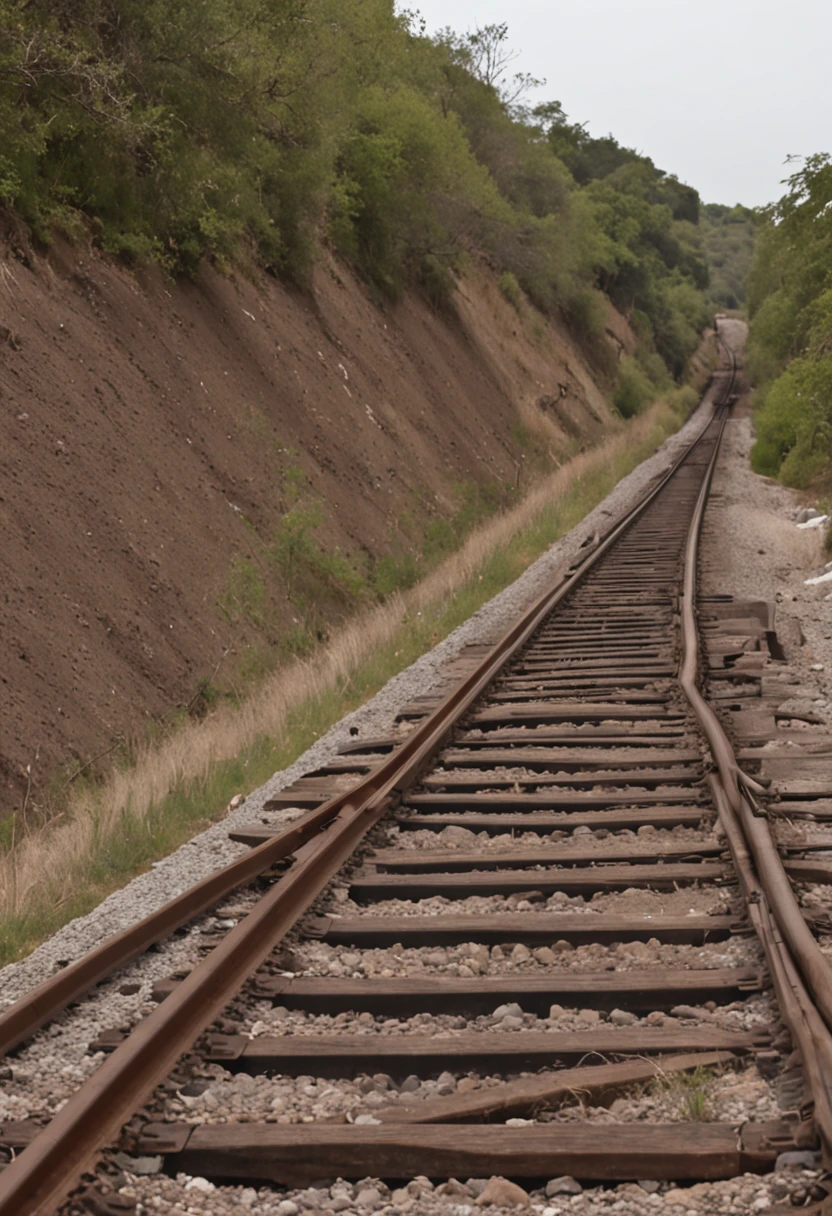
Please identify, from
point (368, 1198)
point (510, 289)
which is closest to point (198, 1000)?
point (368, 1198)

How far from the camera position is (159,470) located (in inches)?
558

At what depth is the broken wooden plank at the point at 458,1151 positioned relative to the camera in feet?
10.1

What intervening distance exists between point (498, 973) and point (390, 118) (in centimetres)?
2572

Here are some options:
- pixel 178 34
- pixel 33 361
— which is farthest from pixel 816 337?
pixel 33 361

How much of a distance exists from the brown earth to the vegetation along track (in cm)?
Answer: 385

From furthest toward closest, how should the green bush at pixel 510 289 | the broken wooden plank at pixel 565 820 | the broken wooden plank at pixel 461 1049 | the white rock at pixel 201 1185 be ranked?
the green bush at pixel 510 289 < the broken wooden plank at pixel 565 820 < the broken wooden plank at pixel 461 1049 < the white rock at pixel 201 1185

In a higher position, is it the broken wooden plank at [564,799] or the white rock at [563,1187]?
the white rock at [563,1187]

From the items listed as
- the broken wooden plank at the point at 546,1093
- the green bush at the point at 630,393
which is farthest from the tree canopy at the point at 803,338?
the broken wooden plank at the point at 546,1093

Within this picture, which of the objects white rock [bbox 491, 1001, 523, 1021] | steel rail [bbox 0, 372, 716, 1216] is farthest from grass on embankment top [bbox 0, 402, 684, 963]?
white rock [bbox 491, 1001, 523, 1021]

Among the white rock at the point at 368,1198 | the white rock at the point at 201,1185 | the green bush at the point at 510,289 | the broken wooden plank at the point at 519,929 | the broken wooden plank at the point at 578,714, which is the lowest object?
the broken wooden plank at the point at 578,714

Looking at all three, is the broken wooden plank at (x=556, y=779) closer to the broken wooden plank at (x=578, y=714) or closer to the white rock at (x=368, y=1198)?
the broken wooden plank at (x=578, y=714)

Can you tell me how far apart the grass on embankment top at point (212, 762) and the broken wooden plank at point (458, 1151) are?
285 cm

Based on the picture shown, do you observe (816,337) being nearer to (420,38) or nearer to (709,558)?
(709,558)

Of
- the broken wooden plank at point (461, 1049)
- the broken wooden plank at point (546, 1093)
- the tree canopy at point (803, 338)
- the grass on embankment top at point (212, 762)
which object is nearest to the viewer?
the broken wooden plank at point (546, 1093)
